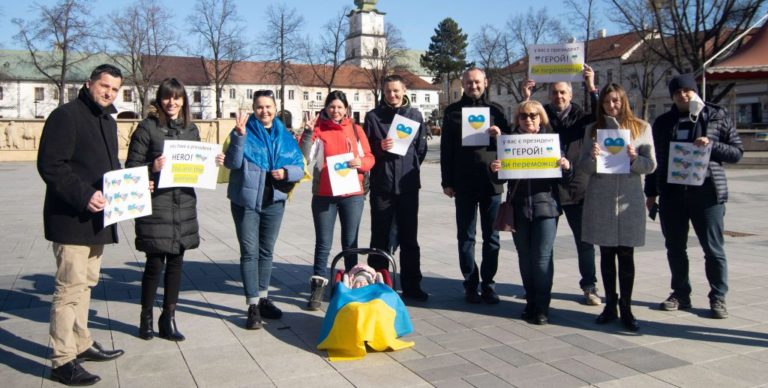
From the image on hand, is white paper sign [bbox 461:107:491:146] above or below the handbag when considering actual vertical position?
above

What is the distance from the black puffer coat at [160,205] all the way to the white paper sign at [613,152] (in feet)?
11.0

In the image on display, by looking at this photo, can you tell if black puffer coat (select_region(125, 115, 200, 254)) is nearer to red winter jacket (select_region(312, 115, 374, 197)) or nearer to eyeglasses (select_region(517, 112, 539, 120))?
red winter jacket (select_region(312, 115, 374, 197))

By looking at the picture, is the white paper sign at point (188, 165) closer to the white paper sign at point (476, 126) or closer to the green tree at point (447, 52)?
the white paper sign at point (476, 126)

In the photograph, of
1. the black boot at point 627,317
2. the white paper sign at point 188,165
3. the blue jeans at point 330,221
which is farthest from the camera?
the blue jeans at point 330,221

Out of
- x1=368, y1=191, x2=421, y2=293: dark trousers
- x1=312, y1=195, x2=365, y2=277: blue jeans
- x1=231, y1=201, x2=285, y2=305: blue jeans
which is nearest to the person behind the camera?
x1=231, y1=201, x2=285, y2=305: blue jeans

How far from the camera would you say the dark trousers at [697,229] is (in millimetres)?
5559

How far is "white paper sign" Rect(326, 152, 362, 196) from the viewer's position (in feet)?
19.3

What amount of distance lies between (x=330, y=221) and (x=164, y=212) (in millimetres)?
1673

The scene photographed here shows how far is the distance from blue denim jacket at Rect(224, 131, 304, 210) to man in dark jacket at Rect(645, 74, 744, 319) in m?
3.42

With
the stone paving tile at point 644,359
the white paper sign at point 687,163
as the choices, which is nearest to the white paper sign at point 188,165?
the stone paving tile at point 644,359

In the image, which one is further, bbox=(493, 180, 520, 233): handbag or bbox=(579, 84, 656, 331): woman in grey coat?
bbox=(493, 180, 520, 233): handbag

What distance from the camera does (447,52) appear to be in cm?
9981

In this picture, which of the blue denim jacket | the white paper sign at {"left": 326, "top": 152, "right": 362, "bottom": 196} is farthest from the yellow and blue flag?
the white paper sign at {"left": 326, "top": 152, "right": 362, "bottom": 196}

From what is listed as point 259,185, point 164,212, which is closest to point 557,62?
point 259,185
